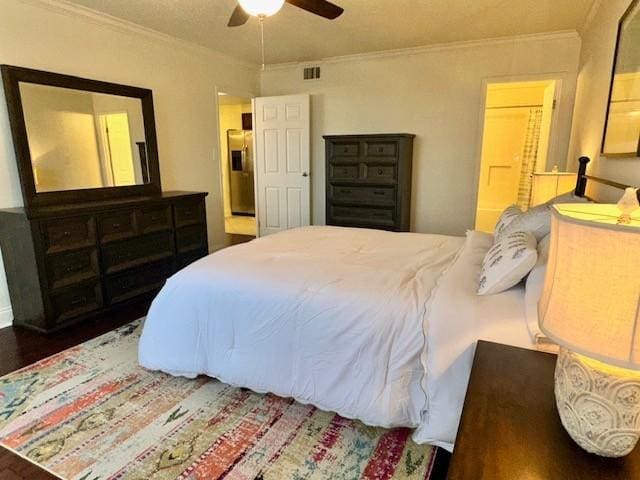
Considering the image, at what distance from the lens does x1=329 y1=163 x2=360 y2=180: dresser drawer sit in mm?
4633

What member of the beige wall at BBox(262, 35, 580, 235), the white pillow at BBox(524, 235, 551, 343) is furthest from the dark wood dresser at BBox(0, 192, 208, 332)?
the white pillow at BBox(524, 235, 551, 343)

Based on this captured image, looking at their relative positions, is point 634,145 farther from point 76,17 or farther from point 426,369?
point 76,17

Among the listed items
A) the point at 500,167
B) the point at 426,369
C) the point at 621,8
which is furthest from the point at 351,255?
the point at 500,167

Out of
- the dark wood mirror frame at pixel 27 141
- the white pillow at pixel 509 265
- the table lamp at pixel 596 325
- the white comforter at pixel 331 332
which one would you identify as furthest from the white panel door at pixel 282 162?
the table lamp at pixel 596 325

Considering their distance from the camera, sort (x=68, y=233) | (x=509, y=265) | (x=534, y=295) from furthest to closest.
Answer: (x=68, y=233)
(x=509, y=265)
(x=534, y=295)

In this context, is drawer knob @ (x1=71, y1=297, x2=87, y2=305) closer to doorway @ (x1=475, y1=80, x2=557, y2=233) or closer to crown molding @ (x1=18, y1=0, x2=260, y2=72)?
crown molding @ (x1=18, y1=0, x2=260, y2=72)

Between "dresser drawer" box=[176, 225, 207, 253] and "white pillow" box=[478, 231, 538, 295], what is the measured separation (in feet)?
9.73

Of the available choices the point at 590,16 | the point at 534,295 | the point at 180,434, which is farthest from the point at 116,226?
the point at 590,16

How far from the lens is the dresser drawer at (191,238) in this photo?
12.6 ft

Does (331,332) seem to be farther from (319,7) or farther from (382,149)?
(382,149)

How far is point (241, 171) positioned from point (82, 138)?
→ 444cm

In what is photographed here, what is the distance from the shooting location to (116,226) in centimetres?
322

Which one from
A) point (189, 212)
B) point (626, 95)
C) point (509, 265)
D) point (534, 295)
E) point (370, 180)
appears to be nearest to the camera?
point (534, 295)

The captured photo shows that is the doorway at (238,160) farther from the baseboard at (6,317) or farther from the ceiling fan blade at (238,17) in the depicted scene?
the ceiling fan blade at (238,17)
